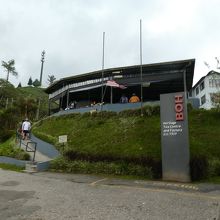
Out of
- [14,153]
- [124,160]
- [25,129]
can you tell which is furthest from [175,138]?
[25,129]

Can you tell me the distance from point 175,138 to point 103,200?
5.36m

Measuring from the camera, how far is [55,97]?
36906 mm

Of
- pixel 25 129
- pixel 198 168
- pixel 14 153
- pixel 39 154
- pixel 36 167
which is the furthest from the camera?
pixel 25 129

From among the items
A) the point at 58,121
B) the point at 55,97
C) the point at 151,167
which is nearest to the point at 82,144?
the point at 151,167

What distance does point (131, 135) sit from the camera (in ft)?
56.3

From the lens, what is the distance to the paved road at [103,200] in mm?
7105

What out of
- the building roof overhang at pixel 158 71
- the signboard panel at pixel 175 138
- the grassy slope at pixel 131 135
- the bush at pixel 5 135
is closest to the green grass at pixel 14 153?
the grassy slope at pixel 131 135

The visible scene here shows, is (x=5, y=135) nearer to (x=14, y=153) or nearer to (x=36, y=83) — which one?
(x=14, y=153)

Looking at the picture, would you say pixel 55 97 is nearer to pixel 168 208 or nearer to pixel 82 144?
pixel 82 144

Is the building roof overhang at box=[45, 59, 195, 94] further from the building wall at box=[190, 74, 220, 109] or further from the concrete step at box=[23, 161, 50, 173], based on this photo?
the building wall at box=[190, 74, 220, 109]

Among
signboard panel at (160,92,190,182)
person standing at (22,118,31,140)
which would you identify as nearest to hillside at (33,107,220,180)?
signboard panel at (160,92,190,182)

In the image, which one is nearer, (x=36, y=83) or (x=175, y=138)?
(x=175, y=138)

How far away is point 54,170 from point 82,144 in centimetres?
299

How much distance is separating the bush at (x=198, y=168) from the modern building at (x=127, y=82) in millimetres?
15442
